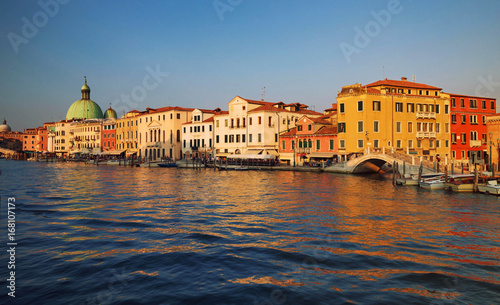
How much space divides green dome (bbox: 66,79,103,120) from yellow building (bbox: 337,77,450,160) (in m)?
97.0

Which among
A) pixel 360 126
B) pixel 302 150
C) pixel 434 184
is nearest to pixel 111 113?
pixel 302 150

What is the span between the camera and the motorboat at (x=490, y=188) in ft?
74.5

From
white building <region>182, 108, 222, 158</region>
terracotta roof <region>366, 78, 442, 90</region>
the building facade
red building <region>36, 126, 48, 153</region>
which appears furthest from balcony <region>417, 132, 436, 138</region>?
red building <region>36, 126, 48, 153</region>

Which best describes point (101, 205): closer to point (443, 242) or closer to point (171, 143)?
point (443, 242)

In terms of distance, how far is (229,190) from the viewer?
26922 mm

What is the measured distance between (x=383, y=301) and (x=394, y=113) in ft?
129

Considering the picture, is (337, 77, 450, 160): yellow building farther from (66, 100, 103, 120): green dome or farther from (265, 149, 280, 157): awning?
(66, 100, 103, 120): green dome

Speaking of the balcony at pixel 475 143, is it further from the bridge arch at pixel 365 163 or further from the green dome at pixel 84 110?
the green dome at pixel 84 110

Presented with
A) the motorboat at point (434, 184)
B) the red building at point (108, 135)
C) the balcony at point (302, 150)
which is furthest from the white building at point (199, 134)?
the motorboat at point (434, 184)

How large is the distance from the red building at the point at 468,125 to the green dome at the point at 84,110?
106 meters

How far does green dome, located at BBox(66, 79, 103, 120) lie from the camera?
12025 centimetres

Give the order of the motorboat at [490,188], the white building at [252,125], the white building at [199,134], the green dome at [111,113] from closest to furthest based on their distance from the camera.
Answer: the motorboat at [490,188] < the white building at [252,125] < the white building at [199,134] < the green dome at [111,113]

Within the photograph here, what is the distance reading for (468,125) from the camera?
1874 inches

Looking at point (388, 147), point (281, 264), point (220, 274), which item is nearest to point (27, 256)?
point (220, 274)
